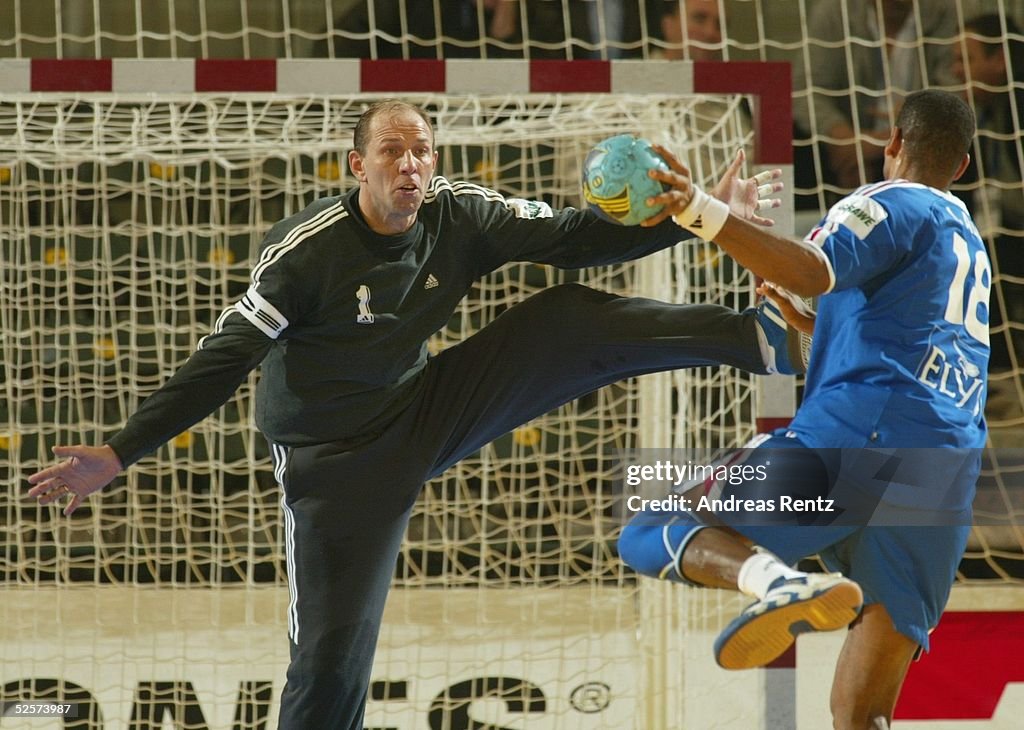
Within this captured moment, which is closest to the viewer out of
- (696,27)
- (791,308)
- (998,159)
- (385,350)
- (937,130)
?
(937,130)

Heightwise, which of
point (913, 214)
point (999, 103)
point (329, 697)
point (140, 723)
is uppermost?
point (999, 103)

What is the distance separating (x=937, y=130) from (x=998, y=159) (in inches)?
154

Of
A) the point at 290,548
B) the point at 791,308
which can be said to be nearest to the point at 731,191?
the point at 791,308

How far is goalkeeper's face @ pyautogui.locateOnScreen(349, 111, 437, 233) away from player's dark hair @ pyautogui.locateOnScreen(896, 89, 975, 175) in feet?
4.28

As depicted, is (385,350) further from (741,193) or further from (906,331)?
(906,331)

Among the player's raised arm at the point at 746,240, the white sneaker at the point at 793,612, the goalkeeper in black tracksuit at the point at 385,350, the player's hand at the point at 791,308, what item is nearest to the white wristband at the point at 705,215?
the player's raised arm at the point at 746,240

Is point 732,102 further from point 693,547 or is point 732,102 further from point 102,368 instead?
point 102,368

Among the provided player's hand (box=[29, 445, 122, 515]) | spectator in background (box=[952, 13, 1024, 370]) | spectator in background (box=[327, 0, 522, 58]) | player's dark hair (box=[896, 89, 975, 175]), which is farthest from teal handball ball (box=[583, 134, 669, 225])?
spectator in background (box=[952, 13, 1024, 370])

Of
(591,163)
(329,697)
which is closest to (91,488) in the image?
(329,697)

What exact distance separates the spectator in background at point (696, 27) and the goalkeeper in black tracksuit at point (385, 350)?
2.90 metres

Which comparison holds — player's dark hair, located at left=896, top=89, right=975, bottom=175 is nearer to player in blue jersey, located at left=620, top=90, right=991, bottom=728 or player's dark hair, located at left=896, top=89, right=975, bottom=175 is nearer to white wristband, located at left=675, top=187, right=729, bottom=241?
player in blue jersey, located at left=620, top=90, right=991, bottom=728

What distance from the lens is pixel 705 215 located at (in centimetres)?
284

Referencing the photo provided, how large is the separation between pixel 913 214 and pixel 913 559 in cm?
82

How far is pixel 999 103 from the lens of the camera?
6.45m
